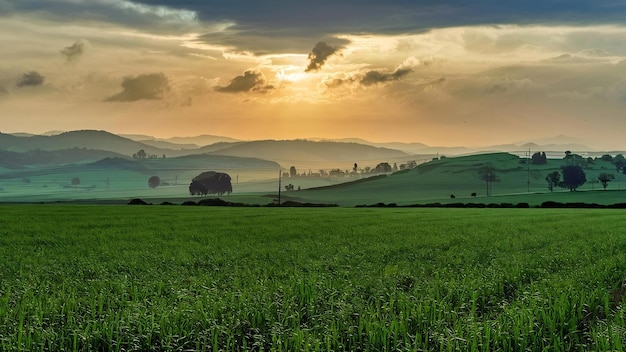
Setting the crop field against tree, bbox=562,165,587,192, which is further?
tree, bbox=562,165,587,192

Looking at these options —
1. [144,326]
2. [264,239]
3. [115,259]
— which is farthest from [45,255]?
[144,326]

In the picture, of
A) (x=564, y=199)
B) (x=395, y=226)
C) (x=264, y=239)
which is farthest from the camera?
(x=564, y=199)

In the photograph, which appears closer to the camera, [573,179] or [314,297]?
[314,297]

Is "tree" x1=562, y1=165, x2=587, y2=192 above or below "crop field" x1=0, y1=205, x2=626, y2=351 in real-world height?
above

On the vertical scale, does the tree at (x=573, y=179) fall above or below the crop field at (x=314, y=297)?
above

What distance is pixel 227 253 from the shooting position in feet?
84.8

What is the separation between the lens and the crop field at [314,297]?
34.3ft

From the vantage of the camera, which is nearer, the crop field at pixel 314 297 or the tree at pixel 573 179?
the crop field at pixel 314 297

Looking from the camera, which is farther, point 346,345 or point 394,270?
point 394,270

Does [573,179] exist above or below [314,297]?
above

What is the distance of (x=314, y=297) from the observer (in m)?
14.2

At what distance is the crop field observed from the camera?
34.3 feet

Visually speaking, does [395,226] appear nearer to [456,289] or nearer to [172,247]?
[172,247]

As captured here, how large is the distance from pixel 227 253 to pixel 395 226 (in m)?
20.5
